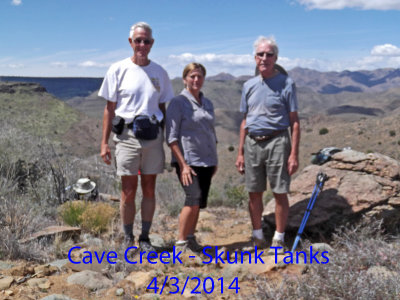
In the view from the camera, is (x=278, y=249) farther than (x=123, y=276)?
Yes

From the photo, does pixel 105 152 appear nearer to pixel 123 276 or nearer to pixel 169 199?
pixel 123 276

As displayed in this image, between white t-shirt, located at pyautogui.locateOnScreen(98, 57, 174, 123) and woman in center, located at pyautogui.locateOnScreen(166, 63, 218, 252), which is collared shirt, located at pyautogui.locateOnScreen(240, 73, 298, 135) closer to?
woman in center, located at pyautogui.locateOnScreen(166, 63, 218, 252)

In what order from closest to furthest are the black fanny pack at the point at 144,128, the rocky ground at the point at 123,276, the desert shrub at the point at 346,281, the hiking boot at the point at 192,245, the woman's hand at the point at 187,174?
the desert shrub at the point at 346,281 → the rocky ground at the point at 123,276 → the black fanny pack at the point at 144,128 → the woman's hand at the point at 187,174 → the hiking boot at the point at 192,245

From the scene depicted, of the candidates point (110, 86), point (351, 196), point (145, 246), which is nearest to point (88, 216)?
point (145, 246)

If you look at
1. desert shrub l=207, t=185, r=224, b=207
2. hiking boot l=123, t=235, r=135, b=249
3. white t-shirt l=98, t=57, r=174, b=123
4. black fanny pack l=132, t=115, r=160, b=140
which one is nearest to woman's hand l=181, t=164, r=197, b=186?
black fanny pack l=132, t=115, r=160, b=140

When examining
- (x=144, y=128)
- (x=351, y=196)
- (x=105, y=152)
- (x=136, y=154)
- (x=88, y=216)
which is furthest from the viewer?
(x=88, y=216)

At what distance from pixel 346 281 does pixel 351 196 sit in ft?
6.79

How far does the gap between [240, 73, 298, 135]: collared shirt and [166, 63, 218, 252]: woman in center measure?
442 mm

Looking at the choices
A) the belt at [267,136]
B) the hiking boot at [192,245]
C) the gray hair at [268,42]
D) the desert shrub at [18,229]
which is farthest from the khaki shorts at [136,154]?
the gray hair at [268,42]

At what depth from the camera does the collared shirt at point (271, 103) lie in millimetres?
3891

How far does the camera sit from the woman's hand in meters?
3.79

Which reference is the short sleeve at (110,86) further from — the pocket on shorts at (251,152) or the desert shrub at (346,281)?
the desert shrub at (346,281)

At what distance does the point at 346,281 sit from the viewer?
2764mm

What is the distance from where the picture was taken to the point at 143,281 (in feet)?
11.1
